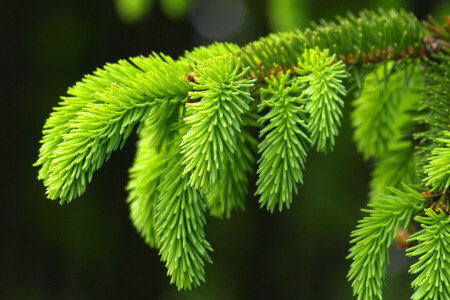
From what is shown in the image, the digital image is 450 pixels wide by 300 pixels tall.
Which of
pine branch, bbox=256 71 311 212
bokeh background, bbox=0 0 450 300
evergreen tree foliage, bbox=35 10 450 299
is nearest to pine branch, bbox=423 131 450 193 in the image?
evergreen tree foliage, bbox=35 10 450 299

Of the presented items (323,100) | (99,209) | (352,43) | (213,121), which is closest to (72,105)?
(213,121)

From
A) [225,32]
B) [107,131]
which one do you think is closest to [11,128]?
[225,32]

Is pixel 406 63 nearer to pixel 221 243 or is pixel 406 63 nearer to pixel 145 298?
pixel 221 243

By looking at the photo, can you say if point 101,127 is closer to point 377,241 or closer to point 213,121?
point 213,121

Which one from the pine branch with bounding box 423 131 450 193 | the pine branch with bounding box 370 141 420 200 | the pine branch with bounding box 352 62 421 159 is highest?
the pine branch with bounding box 352 62 421 159

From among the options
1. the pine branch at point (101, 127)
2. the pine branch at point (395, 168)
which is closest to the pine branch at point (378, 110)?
the pine branch at point (395, 168)

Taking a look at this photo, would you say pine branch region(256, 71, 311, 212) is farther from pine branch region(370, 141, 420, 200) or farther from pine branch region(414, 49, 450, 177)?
pine branch region(370, 141, 420, 200)

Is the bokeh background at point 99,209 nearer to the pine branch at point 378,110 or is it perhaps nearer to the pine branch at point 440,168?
the pine branch at point 378,110
